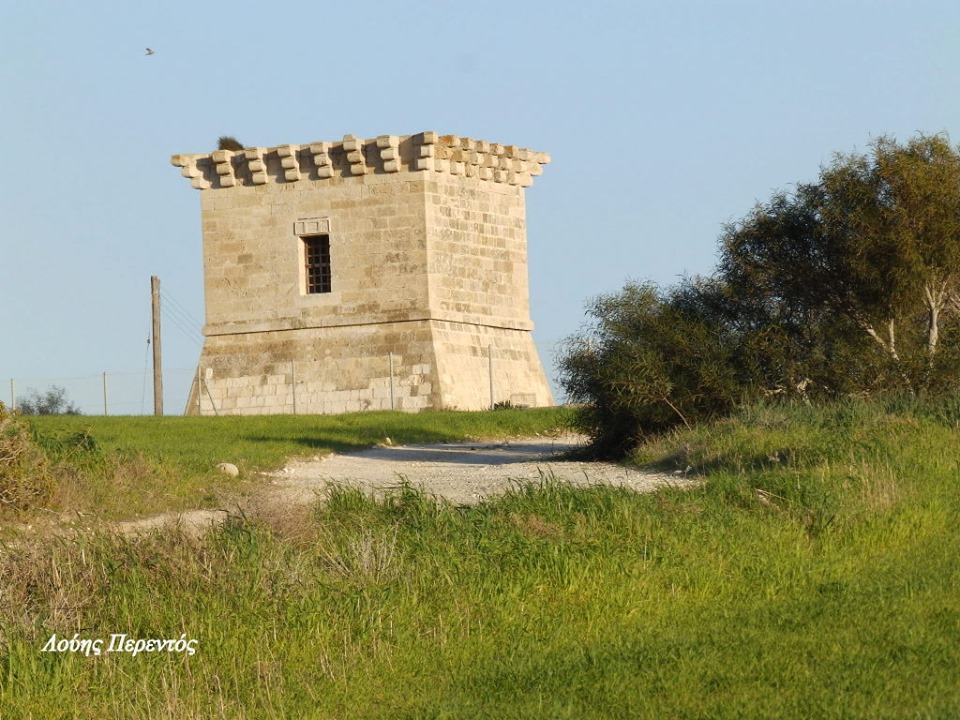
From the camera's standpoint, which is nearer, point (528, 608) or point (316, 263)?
point (528, 608)

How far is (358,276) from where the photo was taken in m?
30.5

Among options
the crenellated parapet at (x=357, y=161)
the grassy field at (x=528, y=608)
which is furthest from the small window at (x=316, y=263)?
the grassy field at (x=528, y=608)

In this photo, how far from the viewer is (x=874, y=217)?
1806cm

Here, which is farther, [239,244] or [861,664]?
[239,244]

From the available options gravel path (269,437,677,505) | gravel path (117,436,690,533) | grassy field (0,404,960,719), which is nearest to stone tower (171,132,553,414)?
gravel path (117,436,690,533)

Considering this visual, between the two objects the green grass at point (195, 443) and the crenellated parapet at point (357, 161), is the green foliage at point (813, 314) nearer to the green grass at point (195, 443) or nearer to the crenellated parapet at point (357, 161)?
the green grass at point (195, 443)

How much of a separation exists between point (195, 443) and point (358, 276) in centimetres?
1009

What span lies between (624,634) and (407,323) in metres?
21.8

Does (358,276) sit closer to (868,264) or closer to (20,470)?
(868,264)

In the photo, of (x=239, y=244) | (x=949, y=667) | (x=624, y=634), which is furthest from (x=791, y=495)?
(x=239, y=244)

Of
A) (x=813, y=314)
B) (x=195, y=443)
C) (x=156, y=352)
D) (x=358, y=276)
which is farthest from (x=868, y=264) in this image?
(x=156, y=352)

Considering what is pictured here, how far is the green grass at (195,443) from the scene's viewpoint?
14266 mm

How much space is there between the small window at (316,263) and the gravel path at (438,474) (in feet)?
25.9

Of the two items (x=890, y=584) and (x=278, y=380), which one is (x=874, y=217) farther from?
(x=278, y=380)
